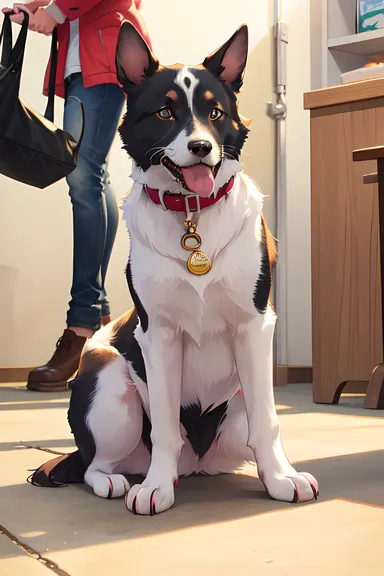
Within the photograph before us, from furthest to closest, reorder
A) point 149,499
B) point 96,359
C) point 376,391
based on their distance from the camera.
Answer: point 376,391, point 96,359, point 149,499

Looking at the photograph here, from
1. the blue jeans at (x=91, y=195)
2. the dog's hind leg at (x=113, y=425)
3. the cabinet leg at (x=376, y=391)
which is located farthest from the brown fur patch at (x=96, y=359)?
the blue jeans at (x=91, y=195)

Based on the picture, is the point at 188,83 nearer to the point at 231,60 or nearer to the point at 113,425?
the point at 231,60

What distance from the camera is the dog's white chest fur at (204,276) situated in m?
1.18

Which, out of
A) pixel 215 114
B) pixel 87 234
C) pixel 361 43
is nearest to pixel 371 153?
pixel 215 114

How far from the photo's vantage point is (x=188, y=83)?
45.6 inches

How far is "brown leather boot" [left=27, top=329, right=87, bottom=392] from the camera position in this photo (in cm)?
285

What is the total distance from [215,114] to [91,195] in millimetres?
1686

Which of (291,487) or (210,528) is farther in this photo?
(291,487)

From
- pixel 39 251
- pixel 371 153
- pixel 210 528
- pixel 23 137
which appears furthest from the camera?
pixel 39 251

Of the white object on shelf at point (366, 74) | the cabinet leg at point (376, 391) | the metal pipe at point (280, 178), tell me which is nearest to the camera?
the cabinet leg at point (376, 391)

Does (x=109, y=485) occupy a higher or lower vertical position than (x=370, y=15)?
lower

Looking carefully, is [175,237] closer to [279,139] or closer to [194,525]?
[194,525]

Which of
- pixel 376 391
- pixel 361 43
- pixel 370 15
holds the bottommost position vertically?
pixel 376 391

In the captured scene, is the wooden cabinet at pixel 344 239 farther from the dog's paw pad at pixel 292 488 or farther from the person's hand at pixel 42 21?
the dog's paw pad at pixel 292 488
